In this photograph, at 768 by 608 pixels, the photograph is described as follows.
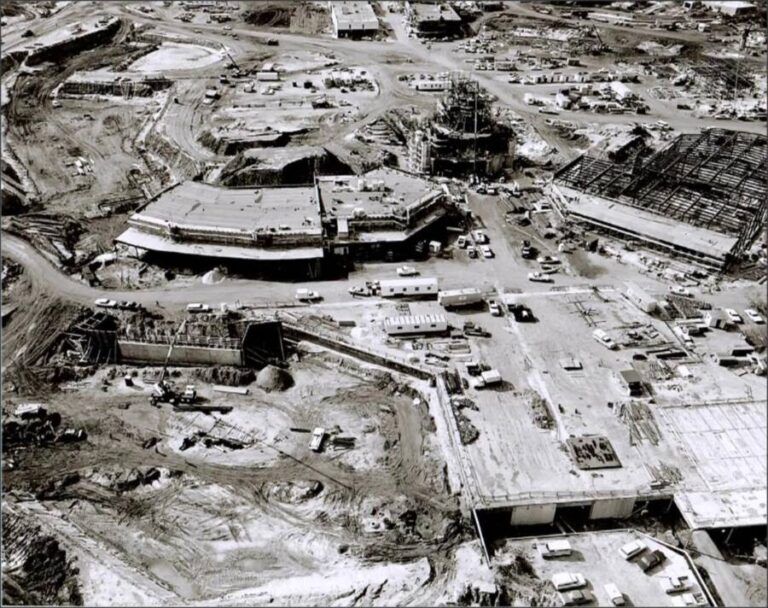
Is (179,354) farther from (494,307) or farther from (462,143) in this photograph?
(462,143)

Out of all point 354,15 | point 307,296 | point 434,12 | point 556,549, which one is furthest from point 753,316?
point 354,15

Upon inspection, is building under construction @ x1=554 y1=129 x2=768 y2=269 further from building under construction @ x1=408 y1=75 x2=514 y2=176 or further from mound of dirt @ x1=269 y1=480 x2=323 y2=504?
mound of dirt @ x1=269 y1=480 x2=323 y2=504

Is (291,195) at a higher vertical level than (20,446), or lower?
higher

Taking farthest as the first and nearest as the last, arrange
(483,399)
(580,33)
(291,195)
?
(580,33) < (291,195) < (483,399)

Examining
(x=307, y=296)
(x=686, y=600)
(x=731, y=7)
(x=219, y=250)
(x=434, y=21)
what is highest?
(x=434, y=21)

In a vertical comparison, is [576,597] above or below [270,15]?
A: below

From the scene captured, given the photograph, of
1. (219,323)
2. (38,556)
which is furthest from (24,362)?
(38,556)

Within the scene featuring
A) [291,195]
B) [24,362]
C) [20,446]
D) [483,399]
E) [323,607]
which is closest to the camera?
[323,607]

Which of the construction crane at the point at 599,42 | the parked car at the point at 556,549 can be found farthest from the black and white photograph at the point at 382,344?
the construction crane at the point at 599,42

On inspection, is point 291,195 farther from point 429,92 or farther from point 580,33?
point 580,33
